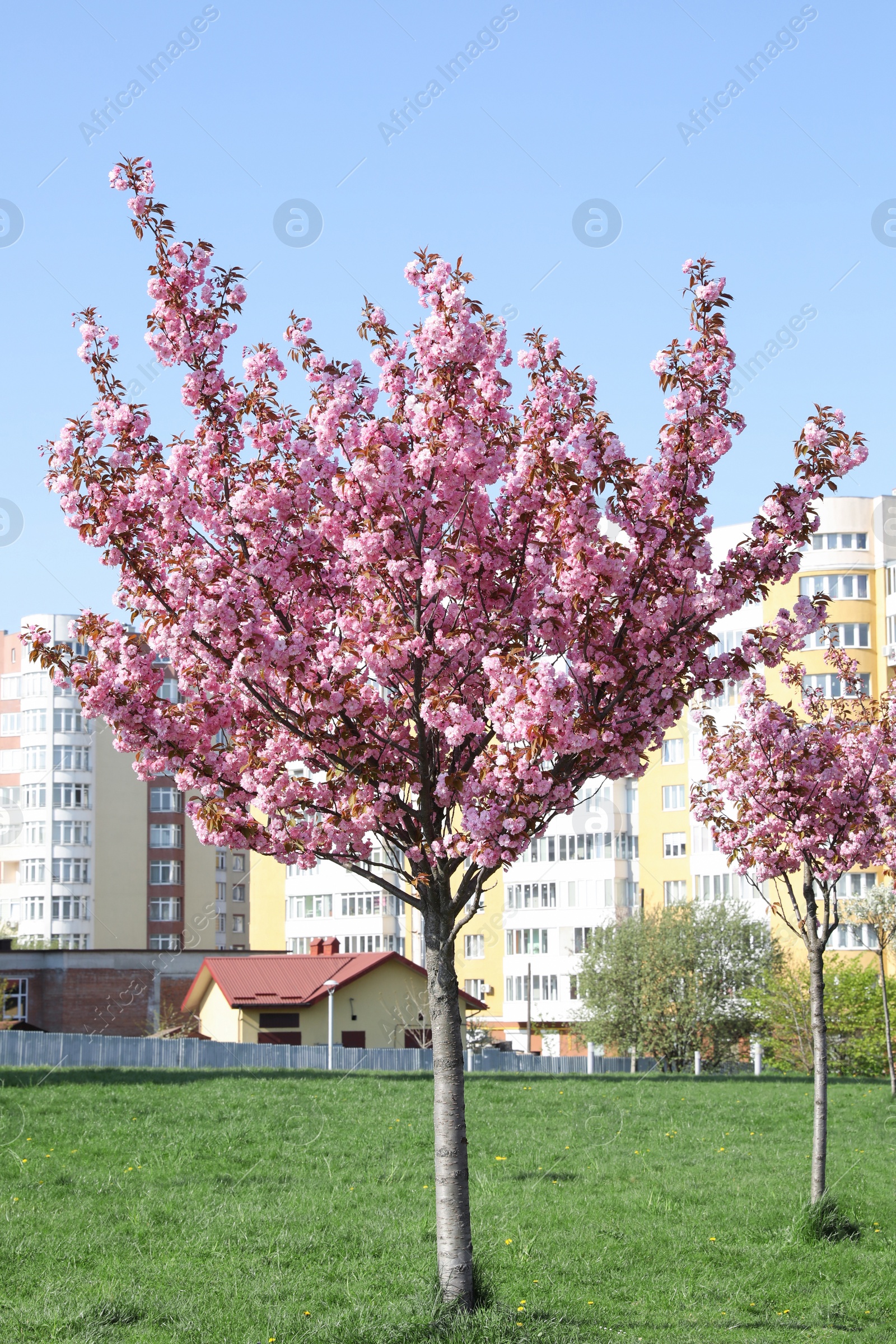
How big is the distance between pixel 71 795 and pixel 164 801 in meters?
6.84

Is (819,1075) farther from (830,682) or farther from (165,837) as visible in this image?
(165,837)

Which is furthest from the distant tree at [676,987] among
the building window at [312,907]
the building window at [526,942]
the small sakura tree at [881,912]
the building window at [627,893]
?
the building window at [312,907]

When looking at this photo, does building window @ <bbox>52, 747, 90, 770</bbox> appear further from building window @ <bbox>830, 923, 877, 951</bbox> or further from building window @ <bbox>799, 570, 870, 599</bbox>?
building window @ <bbox>830, 923, 877, 951</bbox>

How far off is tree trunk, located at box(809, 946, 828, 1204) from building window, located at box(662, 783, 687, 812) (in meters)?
61.0

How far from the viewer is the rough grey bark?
49.2 feet

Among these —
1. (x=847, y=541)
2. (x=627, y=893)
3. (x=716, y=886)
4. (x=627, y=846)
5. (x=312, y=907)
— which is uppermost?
(x=847, y=541)

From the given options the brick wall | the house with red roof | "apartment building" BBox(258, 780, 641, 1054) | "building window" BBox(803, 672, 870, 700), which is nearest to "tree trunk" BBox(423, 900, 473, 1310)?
the house with red roof

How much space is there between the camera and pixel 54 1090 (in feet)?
82.7

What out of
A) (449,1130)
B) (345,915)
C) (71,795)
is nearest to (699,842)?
(345,915)

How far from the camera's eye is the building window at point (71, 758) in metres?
103

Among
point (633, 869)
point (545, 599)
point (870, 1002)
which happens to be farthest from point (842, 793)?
point (633, 869)

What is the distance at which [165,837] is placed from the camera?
105 metres

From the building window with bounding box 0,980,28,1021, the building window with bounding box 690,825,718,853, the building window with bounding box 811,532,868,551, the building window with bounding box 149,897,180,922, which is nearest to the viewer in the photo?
the building window with bounding box 811,532,868,551

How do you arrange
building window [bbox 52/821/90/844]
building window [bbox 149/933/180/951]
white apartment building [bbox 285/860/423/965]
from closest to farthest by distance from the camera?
white apartment building [bbox 285/860/423/965] → building window [bbox 52/821/90/844] → building window [bbox 149/933/180/951]
